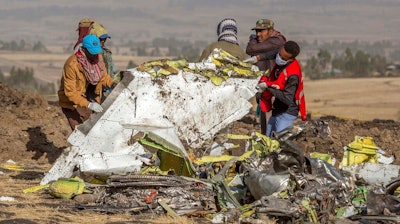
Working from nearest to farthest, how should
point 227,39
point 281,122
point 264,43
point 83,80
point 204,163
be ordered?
1. point 204,163
2. point 281,122
3. point 83,80
4. point 264,43
5. point 227,39

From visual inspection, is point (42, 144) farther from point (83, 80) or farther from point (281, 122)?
point (281, 122)

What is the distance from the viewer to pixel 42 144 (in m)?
15.1

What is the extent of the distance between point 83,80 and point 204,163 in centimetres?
210

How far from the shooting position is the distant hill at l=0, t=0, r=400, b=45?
490ft

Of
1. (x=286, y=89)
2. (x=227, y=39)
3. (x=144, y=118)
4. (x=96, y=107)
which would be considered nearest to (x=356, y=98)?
(x=227, y=39)

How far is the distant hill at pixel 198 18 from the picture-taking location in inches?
5886

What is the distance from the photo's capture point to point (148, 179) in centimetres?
930

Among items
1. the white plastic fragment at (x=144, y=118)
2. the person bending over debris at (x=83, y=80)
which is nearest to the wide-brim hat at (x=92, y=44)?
the person bending over debris at (x=83, y=80)

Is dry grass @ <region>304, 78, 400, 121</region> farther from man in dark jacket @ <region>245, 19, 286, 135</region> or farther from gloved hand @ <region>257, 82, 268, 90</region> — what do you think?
gloved hand @ <region>257, 82, 268, 90</region>

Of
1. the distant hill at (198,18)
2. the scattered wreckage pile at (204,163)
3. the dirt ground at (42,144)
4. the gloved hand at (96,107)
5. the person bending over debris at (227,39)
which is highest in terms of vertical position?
the person bending over debris at (227,39)

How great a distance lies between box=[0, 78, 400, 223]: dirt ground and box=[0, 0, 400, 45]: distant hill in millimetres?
116593

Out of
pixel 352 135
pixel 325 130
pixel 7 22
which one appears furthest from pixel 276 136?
pixel 7 22

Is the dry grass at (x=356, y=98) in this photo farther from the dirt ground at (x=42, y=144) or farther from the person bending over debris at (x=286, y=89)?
the person bending over debris at (x=286, y=89)

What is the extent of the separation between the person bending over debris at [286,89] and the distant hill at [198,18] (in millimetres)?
123351
